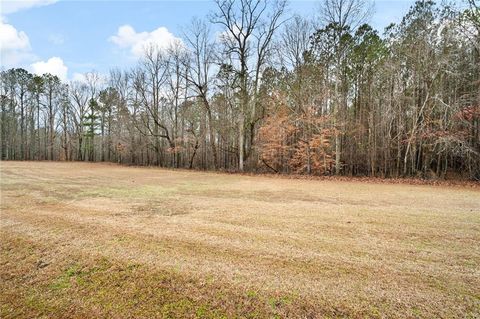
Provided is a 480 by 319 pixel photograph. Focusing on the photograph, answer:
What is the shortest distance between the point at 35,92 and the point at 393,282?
47182 mm

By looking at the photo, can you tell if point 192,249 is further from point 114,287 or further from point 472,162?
point 472,162

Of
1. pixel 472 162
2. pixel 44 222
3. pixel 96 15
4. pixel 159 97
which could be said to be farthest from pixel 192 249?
pixel 159 97

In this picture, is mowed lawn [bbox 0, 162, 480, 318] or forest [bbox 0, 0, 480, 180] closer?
mowed lawn [bbox 0, 162, 480, 318]

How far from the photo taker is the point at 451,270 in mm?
2768

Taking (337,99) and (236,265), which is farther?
(337,99)

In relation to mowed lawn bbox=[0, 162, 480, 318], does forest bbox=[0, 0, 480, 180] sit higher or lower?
higher

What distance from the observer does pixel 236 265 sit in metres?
2.89

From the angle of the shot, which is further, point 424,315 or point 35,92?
point 35,92

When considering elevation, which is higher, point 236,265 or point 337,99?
point 337,99

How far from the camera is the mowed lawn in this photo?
2178 mm

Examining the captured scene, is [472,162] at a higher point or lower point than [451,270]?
higher

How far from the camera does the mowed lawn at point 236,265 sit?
2178 mm

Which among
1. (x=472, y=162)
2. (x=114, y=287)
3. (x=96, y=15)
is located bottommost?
(x=114, y=287)

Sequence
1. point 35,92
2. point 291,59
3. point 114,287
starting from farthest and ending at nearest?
point 35,92 → point 291,59 → point 114,287
